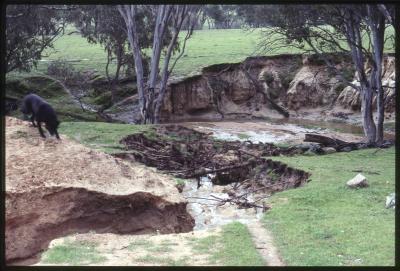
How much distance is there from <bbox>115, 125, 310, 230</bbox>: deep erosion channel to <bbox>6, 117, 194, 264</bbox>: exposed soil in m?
1.39

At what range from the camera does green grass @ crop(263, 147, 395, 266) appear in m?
9.72

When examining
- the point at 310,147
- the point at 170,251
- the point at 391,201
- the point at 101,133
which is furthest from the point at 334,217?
the point at 101,133

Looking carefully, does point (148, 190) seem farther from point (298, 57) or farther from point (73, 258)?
point (298, 57)

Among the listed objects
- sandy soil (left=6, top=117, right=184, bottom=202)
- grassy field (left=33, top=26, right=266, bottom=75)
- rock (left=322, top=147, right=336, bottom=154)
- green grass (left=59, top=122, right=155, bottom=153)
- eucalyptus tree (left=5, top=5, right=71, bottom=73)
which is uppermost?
eucalyptus tree (left=5, top=5, right=71, bottom=73)

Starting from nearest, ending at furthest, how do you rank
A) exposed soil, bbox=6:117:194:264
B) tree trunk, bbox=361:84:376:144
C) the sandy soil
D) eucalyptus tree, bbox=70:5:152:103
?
exposed soil, bbox=6:117:194:264 → the sandy soil → tree trunk, bbox=361:84:376:144 → eucalyptus tree, bbox=70:5:152:103

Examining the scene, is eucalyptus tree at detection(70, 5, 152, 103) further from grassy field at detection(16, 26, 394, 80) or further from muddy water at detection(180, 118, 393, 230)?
muddy water at detection(180, 118, 393, 230)

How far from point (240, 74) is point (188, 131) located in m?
13.3

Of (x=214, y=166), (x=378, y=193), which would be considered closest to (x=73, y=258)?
(x=378, y=193)

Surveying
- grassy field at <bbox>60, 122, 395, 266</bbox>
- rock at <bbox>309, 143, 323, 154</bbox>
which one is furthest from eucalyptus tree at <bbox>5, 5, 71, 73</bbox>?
rock at <bbox>309, 143, 323, 154</bbox>

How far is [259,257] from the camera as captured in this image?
32.6 ft

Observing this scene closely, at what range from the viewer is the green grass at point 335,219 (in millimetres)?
9719

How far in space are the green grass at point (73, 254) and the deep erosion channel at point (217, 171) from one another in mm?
3829

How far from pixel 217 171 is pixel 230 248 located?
8.37 meters

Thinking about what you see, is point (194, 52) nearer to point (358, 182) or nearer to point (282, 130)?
point (282, 130)
